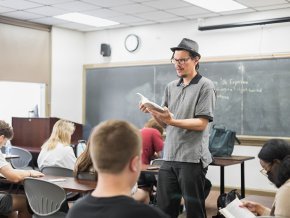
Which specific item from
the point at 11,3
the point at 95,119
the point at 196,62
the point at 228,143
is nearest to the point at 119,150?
the point at 196,62

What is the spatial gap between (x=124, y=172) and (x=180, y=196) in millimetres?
1512

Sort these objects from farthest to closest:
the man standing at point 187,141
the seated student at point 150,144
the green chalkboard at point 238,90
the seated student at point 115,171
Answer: the green chalkboard at point 238,90 → the seated student at point 150,144 → the man standing at point 187,141 → the seated student at point 115,171

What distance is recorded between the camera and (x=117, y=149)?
1.32 metres

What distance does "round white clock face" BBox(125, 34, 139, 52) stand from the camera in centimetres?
734

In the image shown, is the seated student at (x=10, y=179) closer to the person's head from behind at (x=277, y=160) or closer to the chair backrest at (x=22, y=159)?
the chair backrest at (x=22, y=159)

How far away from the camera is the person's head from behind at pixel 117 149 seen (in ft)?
4.34

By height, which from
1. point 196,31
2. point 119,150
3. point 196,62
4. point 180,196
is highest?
point 196,31

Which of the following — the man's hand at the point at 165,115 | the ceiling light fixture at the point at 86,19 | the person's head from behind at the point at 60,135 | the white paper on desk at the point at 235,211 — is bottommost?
the white paper on desk at the point at 235,211

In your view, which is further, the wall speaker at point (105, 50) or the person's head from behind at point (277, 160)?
the wall speaker at point (105, 50)

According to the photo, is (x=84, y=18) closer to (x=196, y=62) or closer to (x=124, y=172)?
(x=196, y=62)

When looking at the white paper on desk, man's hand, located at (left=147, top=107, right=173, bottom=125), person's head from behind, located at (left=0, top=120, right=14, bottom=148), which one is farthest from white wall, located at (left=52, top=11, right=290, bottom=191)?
the white paper on desk

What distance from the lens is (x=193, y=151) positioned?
8.90 feet

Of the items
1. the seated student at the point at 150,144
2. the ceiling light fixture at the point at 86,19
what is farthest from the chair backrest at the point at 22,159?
the ceiling light fixture at the point at 86,19

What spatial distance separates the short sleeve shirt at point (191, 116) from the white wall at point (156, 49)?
11.8 ft
